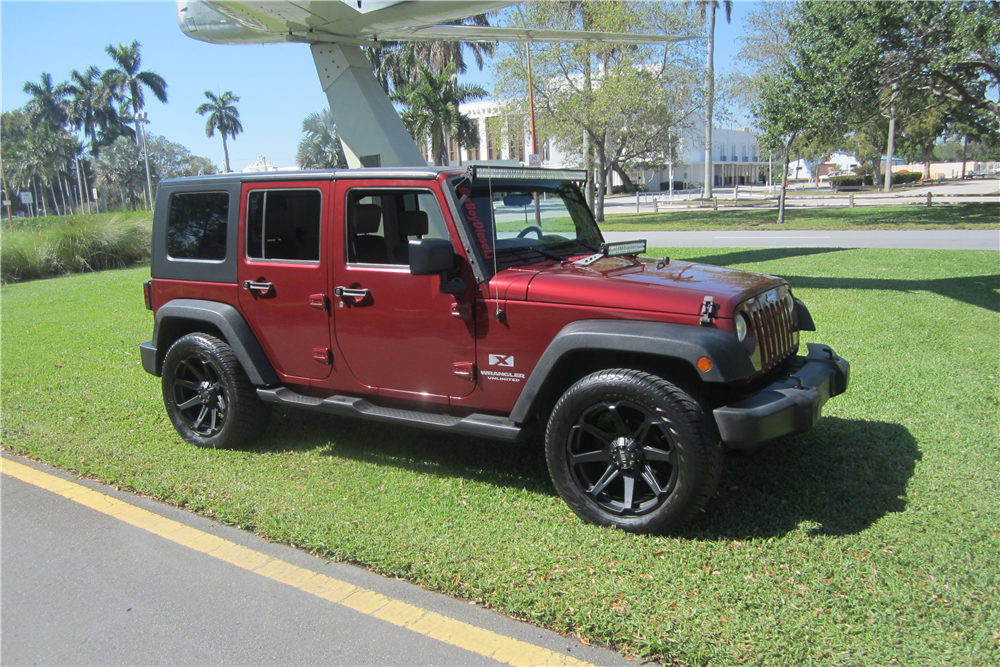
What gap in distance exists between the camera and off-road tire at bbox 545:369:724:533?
3.54m

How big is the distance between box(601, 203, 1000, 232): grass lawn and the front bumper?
20.3 metres

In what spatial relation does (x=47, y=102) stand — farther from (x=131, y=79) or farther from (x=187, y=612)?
(x=187, y=612)

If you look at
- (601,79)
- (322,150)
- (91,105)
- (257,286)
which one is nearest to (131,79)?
(91,105)

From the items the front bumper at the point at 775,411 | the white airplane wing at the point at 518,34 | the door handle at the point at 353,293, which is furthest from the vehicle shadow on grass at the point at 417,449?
the white airplane wing at the point at 518,34

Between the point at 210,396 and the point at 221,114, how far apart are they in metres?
73.4

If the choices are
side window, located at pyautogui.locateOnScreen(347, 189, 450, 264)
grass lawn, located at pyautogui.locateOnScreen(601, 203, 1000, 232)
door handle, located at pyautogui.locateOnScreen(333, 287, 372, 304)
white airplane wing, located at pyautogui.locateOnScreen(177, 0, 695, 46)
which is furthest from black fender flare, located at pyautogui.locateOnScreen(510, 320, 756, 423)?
grass lawn, located at pyautogui.locateOnScreen(601, 203, 1000, 232)

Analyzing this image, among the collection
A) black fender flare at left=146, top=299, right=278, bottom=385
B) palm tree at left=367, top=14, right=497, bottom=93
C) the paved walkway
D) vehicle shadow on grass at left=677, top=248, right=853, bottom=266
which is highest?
palm tree at left=367, top=14, right=497, bottom=93

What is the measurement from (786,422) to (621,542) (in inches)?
40.4

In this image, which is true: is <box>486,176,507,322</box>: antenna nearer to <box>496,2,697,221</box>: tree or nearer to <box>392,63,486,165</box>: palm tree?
<box>496,2,697,221</box>: tree

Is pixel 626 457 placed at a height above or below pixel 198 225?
below

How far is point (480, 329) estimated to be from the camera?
4125mm

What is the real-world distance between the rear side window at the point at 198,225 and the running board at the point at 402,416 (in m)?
1.15

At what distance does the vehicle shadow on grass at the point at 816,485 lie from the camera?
3.79 metres

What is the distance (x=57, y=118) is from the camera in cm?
8350
